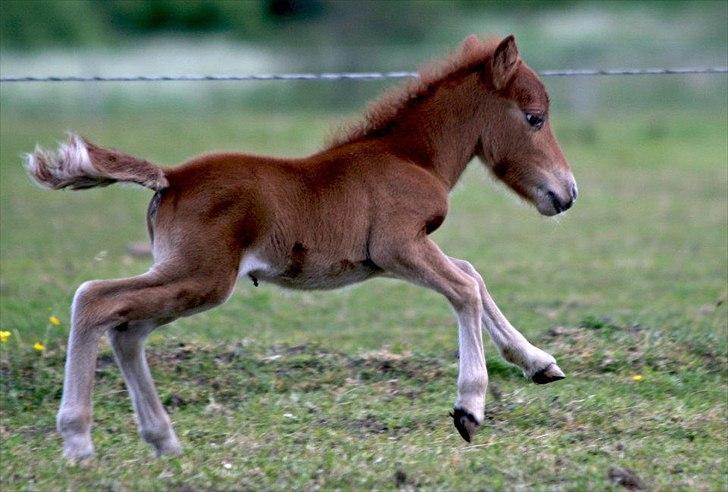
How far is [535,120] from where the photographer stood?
21.3 ft

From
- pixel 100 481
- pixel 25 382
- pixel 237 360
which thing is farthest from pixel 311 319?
pixel 100 481

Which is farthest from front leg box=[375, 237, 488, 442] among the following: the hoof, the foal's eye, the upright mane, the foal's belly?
the hoof

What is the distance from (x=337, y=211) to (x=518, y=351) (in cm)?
120

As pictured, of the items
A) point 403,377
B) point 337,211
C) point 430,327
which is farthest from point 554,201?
point 430,327

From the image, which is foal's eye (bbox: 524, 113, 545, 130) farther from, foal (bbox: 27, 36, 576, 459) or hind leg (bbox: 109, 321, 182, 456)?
hind leg (bbox: 109, 321, 182, 456)

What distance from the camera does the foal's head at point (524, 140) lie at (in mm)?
6461

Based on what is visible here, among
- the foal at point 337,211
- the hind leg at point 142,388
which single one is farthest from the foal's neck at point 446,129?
the hind leg at point 142,388

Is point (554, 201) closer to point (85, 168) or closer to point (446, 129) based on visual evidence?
point (446, 129)

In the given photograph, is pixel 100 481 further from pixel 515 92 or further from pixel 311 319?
pixel 311 319

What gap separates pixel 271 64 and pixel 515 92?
93.0ft

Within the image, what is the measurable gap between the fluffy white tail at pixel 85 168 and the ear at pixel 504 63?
1903mm

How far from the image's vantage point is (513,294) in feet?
37.5

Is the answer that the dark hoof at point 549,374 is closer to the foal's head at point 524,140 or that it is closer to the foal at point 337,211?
the foal at point 337,211

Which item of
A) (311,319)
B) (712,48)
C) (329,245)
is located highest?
(712,48)
